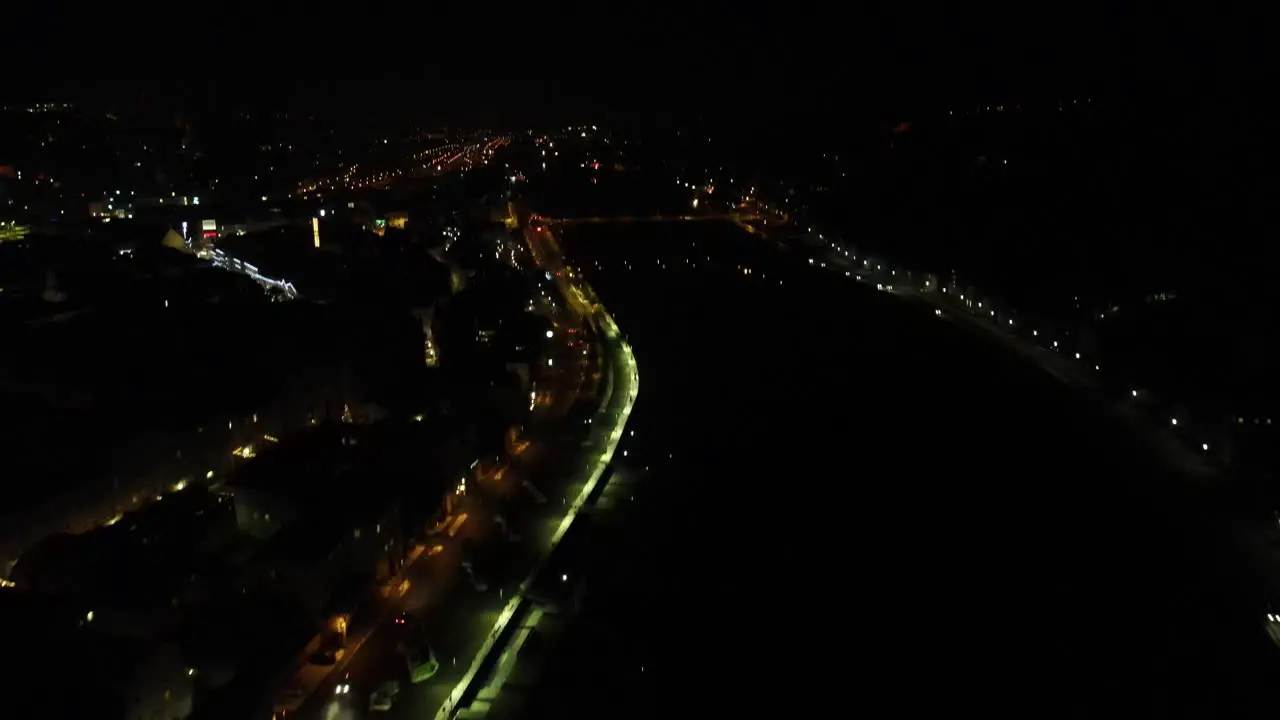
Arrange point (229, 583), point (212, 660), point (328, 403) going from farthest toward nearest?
point (328, 403) → point (229, 583) → point (212, 660)

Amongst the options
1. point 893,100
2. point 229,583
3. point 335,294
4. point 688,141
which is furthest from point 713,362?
point 688,141

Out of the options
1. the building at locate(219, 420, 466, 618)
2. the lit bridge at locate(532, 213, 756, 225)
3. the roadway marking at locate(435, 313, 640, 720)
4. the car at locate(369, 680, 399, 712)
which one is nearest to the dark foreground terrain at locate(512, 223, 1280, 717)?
the roadway marking at locate(435, 313, 640, 720)

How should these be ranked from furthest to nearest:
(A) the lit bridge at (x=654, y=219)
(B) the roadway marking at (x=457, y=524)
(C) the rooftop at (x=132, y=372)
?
(A) the lit bridge at (x=654, y=219)
(C) the rooftop at (x=132, y=372)
(B) the roadway marking at (x=457, y=524)

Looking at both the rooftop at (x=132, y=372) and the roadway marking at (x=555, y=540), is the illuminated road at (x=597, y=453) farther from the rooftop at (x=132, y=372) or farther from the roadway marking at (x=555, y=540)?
the rooftop at (x=132, y=372)

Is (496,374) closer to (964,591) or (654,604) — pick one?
(654,604)

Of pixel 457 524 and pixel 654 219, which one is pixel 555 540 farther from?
pixel 654 219

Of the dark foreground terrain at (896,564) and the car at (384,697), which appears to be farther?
the dark foreground terrain at (896,564)

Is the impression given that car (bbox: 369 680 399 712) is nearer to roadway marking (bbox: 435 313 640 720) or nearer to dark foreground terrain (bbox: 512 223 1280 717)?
roadway marking (bbox: 435 313 640 720)

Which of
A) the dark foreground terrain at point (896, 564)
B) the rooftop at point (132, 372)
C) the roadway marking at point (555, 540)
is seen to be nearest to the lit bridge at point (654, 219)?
the rooftop at point (132, 372)
